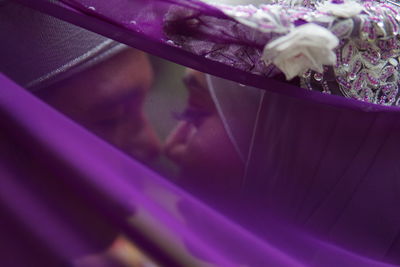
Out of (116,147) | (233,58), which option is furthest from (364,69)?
(116,147)

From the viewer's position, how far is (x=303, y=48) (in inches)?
19.5

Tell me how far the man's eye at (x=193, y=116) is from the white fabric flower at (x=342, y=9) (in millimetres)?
211

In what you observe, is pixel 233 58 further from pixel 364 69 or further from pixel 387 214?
pixel 387 214

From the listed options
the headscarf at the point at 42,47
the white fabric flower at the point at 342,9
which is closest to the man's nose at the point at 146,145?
the headscarf at the point at 42,47

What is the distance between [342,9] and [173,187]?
0.31 m

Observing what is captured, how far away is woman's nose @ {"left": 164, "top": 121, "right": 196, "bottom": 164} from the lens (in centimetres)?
61

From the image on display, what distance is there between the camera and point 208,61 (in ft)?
1.90

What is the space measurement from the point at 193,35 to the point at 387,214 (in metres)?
A: 0.45

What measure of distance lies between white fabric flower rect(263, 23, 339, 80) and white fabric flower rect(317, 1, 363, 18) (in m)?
0.05

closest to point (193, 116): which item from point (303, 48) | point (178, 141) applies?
point (178, 141)

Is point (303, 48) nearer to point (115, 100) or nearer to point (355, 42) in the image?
point (355, 42)

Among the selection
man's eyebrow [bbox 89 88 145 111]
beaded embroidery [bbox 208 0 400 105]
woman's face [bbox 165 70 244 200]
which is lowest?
woman's face [bbox 165 70 244 200]

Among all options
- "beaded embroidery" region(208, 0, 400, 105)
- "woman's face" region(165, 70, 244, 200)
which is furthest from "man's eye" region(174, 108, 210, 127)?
"beaded embroidery" region(208, 0, 400, 105)

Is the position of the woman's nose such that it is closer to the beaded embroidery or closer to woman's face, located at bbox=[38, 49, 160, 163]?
woman's face, located at bbox=[38, 49, 160, 163]
